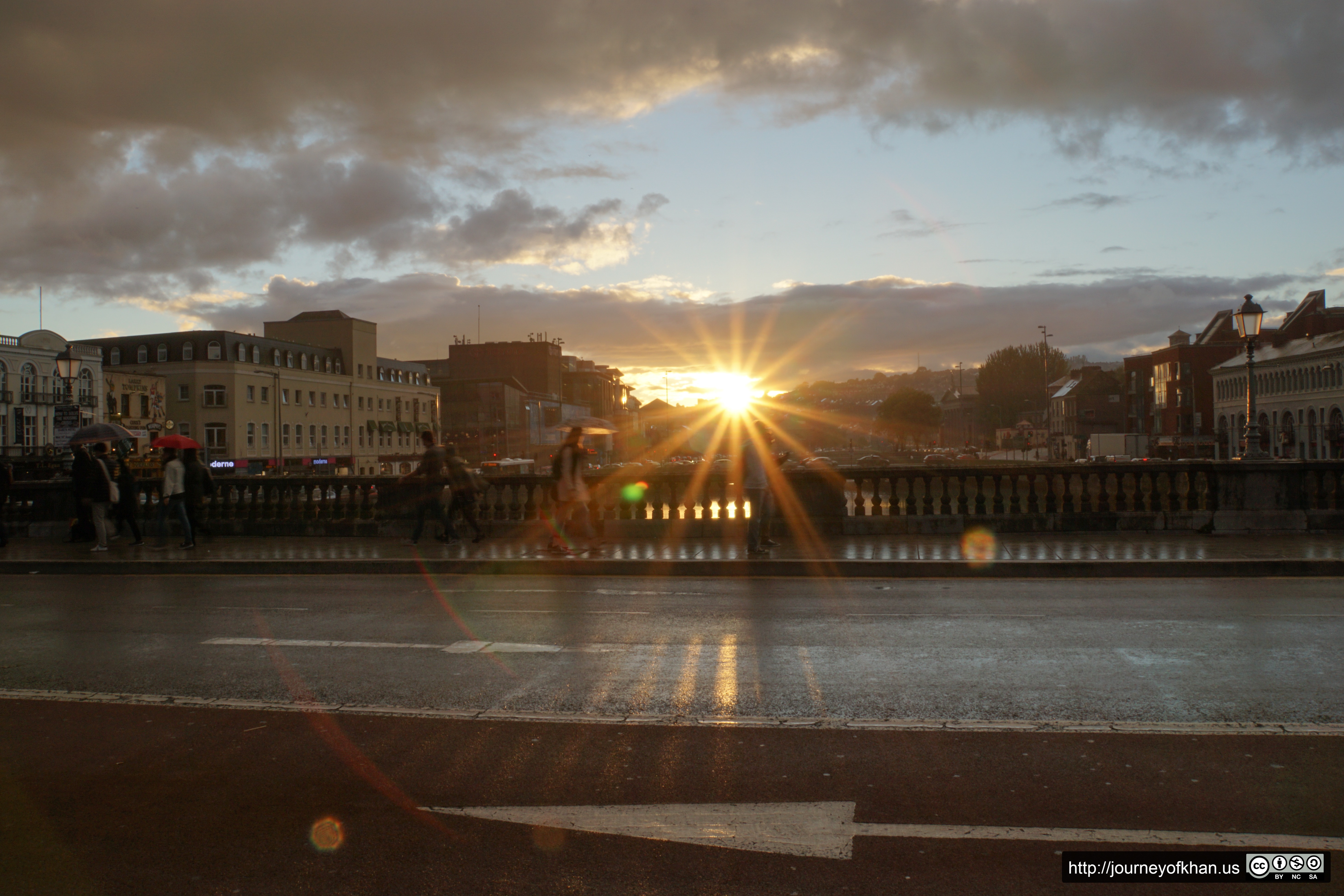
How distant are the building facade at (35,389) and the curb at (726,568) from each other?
54.4 m

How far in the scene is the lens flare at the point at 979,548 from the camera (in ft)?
40.1

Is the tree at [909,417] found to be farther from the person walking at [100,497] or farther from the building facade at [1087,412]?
the person walking at [100,497]

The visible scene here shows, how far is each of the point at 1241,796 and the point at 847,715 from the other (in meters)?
2.10

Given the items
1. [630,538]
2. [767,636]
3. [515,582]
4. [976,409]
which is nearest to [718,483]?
[630,538]

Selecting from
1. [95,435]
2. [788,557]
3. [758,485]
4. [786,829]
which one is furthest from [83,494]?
[786,829]

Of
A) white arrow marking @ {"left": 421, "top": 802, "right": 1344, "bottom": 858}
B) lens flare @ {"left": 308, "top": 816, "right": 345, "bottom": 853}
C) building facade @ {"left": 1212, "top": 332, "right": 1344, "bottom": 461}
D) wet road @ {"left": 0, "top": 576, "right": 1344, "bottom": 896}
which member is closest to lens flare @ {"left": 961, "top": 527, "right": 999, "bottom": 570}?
wet road @ {"left": 0, "top": 576, "right": 1344, "bottom": 896}

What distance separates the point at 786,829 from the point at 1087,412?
121068 millimetres

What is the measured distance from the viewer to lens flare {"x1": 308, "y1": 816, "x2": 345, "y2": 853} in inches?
156

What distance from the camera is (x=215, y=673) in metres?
7.20

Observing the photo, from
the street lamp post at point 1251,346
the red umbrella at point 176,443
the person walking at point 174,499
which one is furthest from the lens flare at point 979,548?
the red umbrella at point 176,443

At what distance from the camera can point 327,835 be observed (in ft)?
13.4

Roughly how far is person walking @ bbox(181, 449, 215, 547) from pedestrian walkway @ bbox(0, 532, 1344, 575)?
672 millimetres

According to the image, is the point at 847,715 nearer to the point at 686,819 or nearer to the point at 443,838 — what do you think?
the point at 686,819

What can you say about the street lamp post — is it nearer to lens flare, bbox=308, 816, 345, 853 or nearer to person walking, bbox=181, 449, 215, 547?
lens flare, bbox=308, 816, 345, 853
